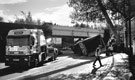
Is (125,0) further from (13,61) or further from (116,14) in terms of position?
(13,61)

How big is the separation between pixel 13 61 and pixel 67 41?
152 ft

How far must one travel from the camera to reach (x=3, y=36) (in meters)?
25.2

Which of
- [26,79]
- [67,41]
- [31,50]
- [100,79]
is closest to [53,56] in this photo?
[31,50]

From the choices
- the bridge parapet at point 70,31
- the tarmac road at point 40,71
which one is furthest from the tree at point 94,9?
the bridge parapet at point 70,31

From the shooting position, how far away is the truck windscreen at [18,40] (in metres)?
15.0

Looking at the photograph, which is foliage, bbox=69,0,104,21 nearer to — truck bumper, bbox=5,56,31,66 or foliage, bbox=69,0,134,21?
foliage, bbox=69,0,134,21

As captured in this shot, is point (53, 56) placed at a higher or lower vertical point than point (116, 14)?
lower

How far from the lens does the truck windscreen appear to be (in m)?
15.0

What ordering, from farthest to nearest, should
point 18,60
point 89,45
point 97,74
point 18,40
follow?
1. point 89,45
2. point 18,40
3. point 18,60
4. point 97,74

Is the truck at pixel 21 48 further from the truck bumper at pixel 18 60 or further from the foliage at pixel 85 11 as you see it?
the foliage at pixel 85 11

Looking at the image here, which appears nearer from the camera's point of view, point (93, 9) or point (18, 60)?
point (18, 60)

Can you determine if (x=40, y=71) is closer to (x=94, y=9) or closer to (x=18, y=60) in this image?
(x=18, y=60)

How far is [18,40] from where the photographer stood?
15078 millimetres

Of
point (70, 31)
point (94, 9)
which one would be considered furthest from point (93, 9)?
point (70, 31)
